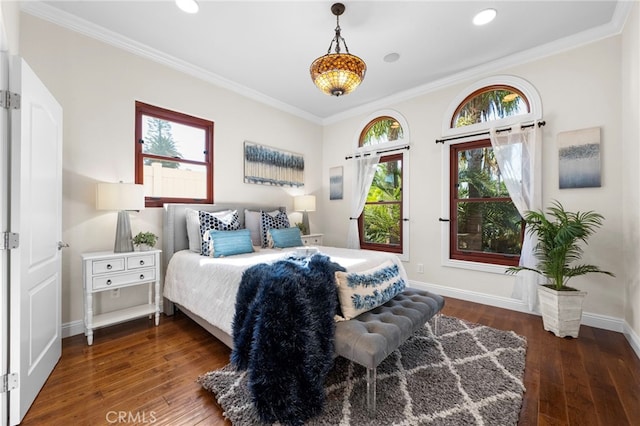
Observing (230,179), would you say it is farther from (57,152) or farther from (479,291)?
(479,291)

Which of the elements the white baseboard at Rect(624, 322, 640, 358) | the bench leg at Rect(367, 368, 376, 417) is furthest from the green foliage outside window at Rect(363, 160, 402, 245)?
the bench leg at Rect(367, 368, 376, 417)

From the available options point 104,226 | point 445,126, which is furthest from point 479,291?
point 104,226

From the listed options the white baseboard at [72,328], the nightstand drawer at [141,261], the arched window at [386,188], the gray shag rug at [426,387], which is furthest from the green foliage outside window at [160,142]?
the arched window at [386,188]

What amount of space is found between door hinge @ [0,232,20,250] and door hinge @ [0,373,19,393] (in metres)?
0.68

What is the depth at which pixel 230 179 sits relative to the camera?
372 cm

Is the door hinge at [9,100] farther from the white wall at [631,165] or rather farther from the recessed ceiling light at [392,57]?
the white wall at [631,165]

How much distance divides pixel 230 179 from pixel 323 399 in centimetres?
303

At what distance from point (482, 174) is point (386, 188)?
1.37 m

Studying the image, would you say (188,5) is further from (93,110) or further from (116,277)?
(116,277)

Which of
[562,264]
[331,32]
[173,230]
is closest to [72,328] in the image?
[173,230]

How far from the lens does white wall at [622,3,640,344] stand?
7.03 ft

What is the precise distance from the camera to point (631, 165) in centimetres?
227

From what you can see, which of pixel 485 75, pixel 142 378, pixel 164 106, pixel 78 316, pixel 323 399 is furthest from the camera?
pixel 485 75

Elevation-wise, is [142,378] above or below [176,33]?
below
